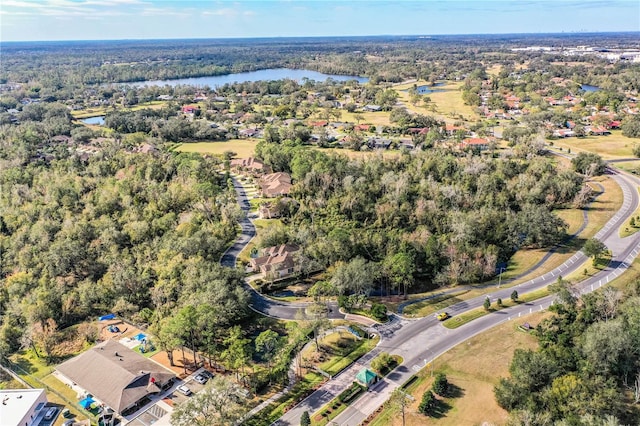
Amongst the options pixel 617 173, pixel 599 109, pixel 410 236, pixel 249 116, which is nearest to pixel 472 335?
pixel 410 236

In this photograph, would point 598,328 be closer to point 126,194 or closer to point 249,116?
point 126,194

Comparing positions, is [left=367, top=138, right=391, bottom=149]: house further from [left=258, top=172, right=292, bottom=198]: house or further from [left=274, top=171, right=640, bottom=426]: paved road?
[left=274, top=171, right=640, bottom=426]: paved road

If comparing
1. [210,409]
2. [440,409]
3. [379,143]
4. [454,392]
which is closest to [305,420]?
[210,409]

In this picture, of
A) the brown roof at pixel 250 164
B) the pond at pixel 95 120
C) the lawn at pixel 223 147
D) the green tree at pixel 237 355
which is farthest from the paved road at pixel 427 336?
the pond at pixel 95 120

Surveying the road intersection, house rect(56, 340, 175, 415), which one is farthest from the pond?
house rect(56, 340, 175, 415)

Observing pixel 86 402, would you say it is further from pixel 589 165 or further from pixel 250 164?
pixel 589 165

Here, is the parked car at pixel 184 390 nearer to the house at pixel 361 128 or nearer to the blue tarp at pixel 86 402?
the blue tarp at pixel 86 402
